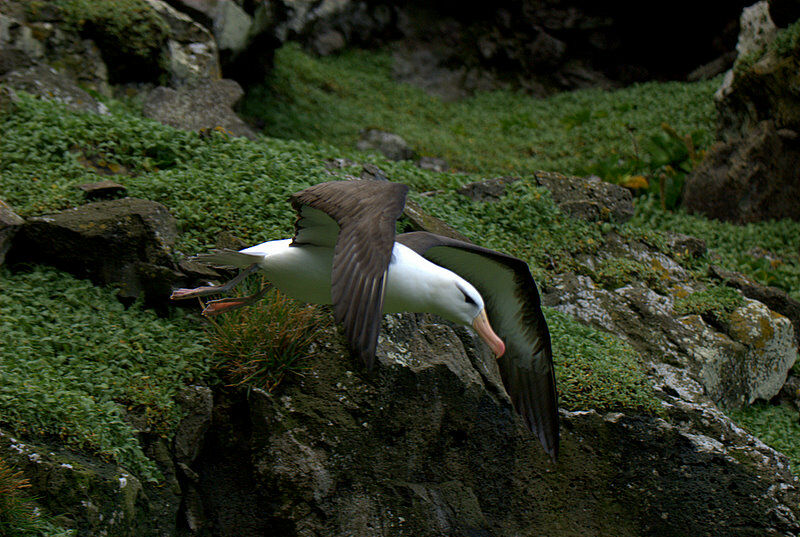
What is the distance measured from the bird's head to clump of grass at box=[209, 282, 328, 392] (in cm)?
106

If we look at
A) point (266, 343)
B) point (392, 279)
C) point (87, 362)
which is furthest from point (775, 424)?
point (87, 362)

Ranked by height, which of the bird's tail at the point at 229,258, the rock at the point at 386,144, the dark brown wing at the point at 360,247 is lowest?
the rock at the point at 386,144

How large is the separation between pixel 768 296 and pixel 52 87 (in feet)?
23.9

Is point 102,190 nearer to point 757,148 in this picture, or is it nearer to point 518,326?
point 518,326

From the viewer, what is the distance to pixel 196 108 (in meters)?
7.93

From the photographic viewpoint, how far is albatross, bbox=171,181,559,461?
3.17 meters

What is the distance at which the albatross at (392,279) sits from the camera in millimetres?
3174

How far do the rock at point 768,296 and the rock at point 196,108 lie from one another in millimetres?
5124

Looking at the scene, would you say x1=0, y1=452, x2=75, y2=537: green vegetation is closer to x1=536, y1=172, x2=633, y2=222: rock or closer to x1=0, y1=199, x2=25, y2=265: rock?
x1=0, y1=199, x2=25, y2=265: rock

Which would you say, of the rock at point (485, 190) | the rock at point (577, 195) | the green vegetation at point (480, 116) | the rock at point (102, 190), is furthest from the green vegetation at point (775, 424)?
the rock at point (102, 190)

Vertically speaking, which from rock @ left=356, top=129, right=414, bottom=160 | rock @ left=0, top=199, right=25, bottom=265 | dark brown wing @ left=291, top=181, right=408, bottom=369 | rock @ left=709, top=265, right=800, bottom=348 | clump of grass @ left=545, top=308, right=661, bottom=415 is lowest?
rock @ left=356, top=129, right=414, bottom=160

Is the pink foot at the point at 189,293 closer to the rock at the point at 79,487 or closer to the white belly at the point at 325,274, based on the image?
the white belly at the point at 325,274

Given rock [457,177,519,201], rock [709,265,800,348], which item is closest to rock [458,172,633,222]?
rock [457,177,519,201]

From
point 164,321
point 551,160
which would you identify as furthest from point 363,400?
point 551,160
